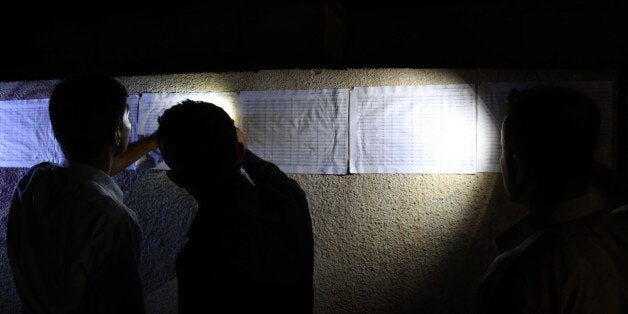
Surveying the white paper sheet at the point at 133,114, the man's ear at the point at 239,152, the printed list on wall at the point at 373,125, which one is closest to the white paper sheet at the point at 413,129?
the printed list on wall at the point at 373,125

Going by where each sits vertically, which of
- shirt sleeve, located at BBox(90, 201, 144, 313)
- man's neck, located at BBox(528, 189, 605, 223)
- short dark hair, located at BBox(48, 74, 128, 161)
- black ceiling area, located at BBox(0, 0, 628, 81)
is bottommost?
shirt sleeve, located at BBox(90, 201, 144, 313)

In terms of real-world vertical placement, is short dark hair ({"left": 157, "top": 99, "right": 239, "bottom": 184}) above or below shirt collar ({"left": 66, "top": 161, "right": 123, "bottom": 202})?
above

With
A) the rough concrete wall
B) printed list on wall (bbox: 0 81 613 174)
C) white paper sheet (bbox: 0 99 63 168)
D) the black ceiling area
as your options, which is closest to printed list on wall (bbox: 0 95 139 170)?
white paper sheet (bbox: 0 99 63 168)

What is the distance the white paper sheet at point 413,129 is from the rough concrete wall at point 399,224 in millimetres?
57

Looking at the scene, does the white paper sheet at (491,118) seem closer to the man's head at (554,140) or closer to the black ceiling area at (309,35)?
the black ceiling area at (309,35)

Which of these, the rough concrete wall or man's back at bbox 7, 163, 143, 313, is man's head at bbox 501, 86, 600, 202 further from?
man's back at bbox 7, 163, 143, 313

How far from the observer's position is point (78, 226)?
1.52 meters

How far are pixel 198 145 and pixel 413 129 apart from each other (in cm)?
121

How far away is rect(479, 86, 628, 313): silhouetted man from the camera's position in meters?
0.95

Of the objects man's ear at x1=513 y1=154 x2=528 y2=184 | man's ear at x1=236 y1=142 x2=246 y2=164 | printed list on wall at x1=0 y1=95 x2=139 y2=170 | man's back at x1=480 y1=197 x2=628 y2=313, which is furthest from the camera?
printed list on wall at x1=0 y1=95 x2=139 y2=170

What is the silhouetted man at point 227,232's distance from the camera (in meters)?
1.31

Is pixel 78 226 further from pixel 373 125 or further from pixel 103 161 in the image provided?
pixel 373 125

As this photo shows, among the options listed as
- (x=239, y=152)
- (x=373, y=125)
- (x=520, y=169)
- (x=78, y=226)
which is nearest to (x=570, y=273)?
(x=520, y=169)

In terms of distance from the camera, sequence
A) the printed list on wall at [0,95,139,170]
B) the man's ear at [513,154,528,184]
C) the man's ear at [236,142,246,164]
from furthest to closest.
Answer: the printed list on wall at [0,95,139,170] < the man's ear at [236,142,246,164] < the man's ear at [513,154,528,184]
